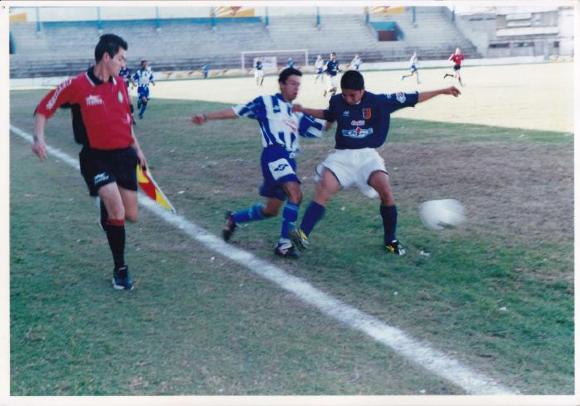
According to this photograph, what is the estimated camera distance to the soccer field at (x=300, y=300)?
350 centimetres

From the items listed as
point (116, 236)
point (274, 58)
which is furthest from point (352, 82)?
point (274, 58)

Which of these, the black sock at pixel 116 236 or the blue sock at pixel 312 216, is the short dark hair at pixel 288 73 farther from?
the black sock at pixel 116 236

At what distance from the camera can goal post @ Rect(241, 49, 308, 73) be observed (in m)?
50.9

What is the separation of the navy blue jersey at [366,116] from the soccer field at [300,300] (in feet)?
2.72

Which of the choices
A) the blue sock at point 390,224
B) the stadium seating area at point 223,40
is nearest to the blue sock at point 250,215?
the blue sock at point 390,224

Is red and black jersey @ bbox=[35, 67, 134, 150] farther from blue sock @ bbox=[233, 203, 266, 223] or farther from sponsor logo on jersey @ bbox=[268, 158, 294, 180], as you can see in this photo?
blue sock @ bbox=[233, 203, 266, 223]

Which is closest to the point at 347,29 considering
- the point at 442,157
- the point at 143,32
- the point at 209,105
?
the point at 143,32

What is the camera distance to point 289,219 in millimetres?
5641

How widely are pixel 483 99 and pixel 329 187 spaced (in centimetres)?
1472

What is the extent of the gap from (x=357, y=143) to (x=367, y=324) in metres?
2.09

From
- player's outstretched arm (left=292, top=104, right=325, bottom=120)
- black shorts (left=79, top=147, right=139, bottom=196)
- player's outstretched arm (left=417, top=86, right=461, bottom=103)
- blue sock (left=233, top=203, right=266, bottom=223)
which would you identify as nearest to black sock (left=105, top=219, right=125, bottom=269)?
black shorts (left=79, top=147, right=139, bottom=196)

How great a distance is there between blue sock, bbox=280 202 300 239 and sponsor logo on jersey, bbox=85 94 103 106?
1666mm

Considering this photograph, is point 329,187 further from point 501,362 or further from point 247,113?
point 501,362

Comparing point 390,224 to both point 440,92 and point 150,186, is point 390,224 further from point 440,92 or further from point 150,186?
point 150,186
